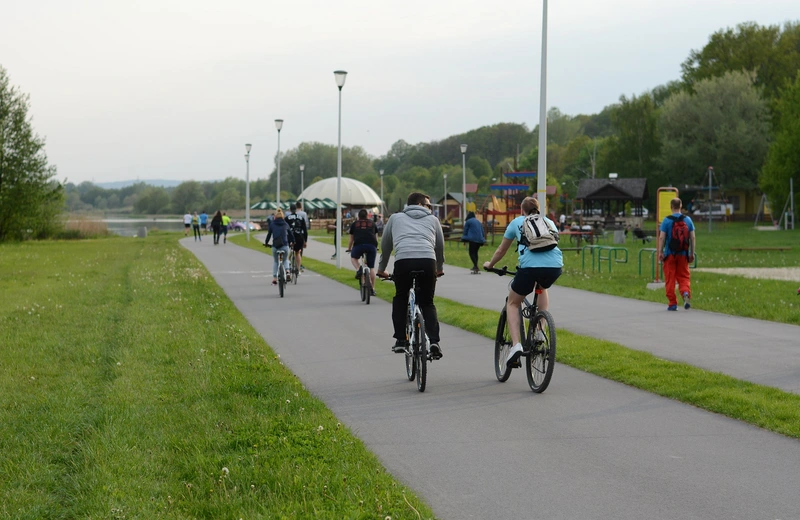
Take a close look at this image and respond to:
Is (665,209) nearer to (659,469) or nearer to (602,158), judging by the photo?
(659,469)

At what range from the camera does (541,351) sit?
816 cm

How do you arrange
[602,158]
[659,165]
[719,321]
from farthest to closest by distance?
[602,158], [659,165], [719,321]

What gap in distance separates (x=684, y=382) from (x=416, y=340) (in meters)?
2.40

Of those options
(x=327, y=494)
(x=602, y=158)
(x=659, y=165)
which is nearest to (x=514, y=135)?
(x=602, y=158)

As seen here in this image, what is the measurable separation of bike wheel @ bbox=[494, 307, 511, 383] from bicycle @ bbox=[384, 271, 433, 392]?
2.43 ft

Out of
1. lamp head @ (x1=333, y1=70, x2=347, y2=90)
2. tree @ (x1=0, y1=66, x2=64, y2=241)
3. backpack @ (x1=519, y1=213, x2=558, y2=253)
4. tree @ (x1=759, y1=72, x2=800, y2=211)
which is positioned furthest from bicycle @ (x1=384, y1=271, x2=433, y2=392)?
tree @ (x1=759, y1=72, x2=800, y2=211)

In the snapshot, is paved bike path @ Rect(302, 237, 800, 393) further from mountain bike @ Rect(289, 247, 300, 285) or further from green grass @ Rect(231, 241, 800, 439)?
mountain bike @ Rect(289, 247, 300, 285)

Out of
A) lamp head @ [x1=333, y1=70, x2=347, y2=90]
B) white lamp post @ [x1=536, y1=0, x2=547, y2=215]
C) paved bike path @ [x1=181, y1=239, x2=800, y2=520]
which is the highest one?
lamp head @ [x1=333, y1=70, x2=347, y2=90]

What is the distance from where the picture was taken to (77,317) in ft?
46.1

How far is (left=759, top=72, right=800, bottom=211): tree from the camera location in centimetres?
5450

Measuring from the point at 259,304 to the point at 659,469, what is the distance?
1176cm

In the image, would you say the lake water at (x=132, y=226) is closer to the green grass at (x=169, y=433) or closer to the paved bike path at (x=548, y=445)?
the green grass at (x=169, y=433)

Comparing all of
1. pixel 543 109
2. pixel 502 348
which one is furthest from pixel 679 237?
pixel 502 348

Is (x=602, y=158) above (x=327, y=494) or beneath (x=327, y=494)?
above
